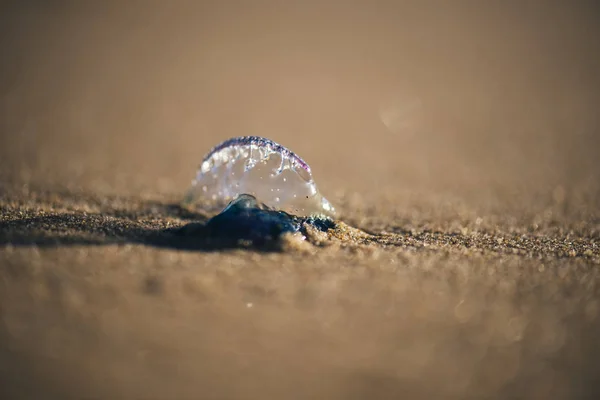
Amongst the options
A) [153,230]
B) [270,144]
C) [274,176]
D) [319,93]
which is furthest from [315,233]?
[319,93]

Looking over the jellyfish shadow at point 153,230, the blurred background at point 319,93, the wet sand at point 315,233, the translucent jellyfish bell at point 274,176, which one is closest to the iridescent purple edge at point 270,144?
the translucent jellyfish bell at point 274,176

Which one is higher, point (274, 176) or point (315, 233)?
point (274, 176)

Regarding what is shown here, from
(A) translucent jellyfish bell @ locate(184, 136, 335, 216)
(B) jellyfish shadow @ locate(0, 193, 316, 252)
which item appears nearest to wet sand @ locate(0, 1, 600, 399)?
(B) jellyfish shadow @ locate(0, 193, 316, 252)

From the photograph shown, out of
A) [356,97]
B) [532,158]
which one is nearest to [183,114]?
[356,97]

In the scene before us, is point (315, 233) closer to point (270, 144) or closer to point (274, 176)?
point (274, 176)

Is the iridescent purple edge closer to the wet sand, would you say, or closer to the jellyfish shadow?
the jellyfish shadow
